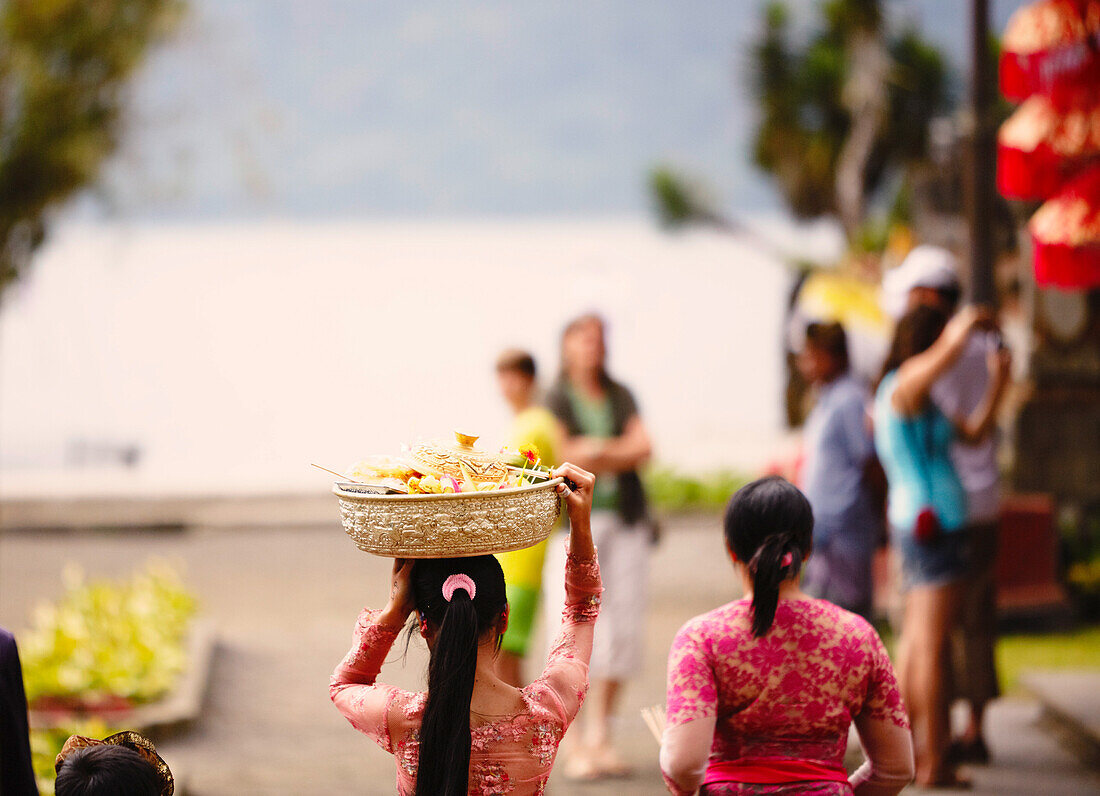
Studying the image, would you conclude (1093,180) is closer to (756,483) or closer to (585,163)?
(756,483)

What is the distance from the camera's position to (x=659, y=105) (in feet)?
436

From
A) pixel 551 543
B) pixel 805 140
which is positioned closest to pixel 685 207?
pixel 805 140

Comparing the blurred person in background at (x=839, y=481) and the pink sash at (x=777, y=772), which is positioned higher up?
the blurred person in background at (x=839, y=481)

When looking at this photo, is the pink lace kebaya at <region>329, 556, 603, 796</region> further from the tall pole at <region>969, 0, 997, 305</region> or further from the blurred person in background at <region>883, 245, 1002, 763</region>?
the tall pole at <region>969, 0, 997, 305</region>

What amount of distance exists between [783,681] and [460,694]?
2.43 feet

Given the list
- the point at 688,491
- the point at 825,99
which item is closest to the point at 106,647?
the point at 688,491

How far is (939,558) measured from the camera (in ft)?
16.9

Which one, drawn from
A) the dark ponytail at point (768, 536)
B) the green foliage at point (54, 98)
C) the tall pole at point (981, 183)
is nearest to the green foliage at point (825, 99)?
the tall pole at point (981, 183)

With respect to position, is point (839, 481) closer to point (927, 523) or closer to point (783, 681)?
point (927, 523)

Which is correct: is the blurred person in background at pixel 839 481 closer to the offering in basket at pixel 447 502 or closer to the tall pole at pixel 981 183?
the tall pole at pixel 981 183

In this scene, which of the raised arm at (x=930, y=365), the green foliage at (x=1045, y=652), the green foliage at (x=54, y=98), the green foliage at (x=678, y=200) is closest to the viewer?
the raised arm at (x=930, y=365)

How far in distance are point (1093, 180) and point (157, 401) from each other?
55730 millimetres

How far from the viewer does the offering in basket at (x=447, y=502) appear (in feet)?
8.40

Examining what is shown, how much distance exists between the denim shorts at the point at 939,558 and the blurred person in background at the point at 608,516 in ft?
4.11
